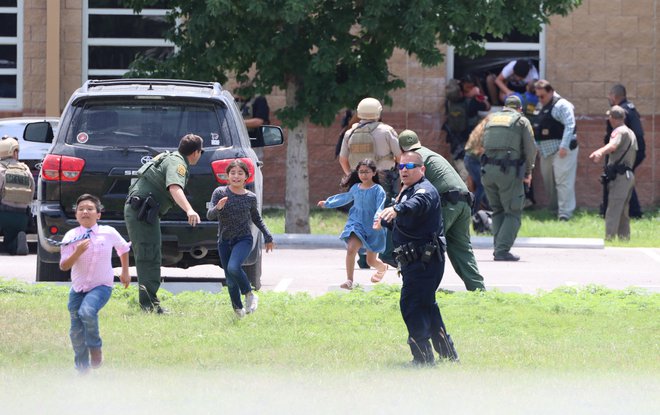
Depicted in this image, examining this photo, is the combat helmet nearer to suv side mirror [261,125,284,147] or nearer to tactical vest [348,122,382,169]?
tactical vest [348,122,382,169]

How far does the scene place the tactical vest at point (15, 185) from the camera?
16.7 meters

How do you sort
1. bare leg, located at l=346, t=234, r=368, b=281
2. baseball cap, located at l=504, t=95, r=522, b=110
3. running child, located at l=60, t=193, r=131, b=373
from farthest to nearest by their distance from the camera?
baseball cap, located at l=504, t=95, r=522, b=110 → bare leg, located at l=346, t=234, r=368, b=281 → running child, located at l=60, t=193, r=131, b=373

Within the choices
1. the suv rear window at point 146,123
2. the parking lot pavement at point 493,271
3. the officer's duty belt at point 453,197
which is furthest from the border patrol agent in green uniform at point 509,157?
the suv rear window at point 146,123

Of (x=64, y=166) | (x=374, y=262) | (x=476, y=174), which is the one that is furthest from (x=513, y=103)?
(x=64, y=166)

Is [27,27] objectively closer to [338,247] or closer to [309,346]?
[338,247]

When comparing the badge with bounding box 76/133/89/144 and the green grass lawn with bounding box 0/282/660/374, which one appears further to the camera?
Answer: the badge with bounding box 76/133/89/144

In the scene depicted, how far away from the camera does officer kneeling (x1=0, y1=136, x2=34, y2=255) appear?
16.7 m

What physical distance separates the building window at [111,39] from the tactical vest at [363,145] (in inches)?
396

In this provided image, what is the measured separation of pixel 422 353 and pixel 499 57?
1584cm

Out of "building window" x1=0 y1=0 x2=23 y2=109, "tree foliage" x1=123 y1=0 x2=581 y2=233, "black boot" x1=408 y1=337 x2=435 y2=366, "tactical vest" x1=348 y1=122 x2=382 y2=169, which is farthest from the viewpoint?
"building window" x1=0 y1=0 x2=23 y2=109

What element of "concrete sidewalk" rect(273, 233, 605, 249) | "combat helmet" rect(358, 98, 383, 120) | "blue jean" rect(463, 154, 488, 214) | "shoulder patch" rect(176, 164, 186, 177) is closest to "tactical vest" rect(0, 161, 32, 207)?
"concrete sidewalk" rect(273, 233, 605, 249)

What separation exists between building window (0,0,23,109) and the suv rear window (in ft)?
40.2

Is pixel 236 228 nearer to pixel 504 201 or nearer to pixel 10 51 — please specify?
pixel 504 201

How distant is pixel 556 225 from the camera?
70.3 ft
